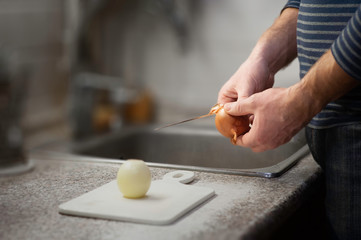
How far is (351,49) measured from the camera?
32.4 inches

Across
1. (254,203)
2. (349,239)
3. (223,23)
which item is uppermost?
(223,23)

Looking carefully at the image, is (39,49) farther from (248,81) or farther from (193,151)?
(248,81)

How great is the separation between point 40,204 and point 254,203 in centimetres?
33

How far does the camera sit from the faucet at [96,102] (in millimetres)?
2064

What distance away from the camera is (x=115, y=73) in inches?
89.7

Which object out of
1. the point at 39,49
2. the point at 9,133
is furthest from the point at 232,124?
the point at 39,49

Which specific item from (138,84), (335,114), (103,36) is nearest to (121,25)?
(103,36)

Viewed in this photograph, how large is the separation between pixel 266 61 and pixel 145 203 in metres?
0.45

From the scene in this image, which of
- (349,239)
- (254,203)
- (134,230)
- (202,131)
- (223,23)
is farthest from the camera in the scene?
(223,23)

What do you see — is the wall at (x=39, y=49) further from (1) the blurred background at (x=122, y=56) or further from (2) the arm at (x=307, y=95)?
(2) the arm at (x=307, y=95)

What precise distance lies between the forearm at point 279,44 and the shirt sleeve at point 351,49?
0.27 meters

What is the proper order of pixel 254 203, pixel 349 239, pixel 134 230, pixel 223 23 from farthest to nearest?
pixel 223 23 < pixel 349 239 < pixel 254 203 < pixel 134 230

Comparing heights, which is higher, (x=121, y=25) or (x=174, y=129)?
(x=121, y=25)

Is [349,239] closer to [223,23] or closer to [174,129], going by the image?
[174,129]
